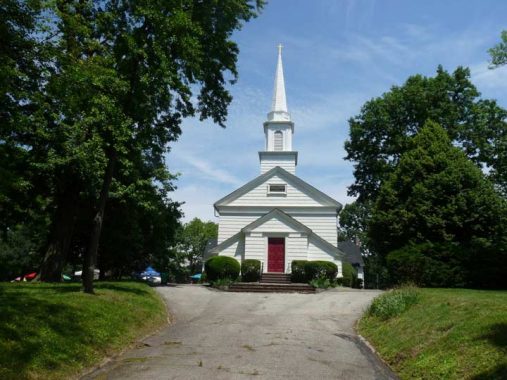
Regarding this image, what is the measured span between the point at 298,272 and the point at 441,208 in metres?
9.19

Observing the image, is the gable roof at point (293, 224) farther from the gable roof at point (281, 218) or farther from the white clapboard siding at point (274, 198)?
the white clapboard siding at point (274, 198)

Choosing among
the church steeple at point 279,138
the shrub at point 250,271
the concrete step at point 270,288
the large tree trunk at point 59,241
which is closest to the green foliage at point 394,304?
the concrete step at point 270,288

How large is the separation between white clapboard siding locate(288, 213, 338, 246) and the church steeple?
12.8ft

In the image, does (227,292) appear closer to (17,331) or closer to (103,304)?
(103,304)

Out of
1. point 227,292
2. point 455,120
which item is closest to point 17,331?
point 227,292

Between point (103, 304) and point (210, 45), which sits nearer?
point (103, 304)

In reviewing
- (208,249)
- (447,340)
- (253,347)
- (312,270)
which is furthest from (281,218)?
(447,340)

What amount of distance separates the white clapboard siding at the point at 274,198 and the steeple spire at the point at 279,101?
17.6ft

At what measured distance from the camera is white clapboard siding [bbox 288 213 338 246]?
1296 inches

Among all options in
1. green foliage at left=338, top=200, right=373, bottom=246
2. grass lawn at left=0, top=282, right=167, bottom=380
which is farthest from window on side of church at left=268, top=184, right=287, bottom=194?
green foliage at left=338, top=200, right=373, bottom=246

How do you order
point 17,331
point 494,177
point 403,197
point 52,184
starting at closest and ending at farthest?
point 17,331
point 52,184
point 403,197
point 494,177

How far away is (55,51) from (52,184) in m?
11.4

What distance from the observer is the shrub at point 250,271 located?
2800cm

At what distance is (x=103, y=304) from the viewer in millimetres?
12211
